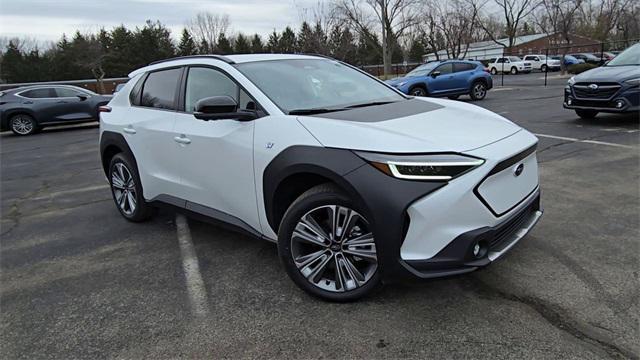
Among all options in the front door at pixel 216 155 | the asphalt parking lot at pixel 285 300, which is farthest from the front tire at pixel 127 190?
the front door at pixel 216 155

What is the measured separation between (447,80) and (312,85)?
14.1 meters

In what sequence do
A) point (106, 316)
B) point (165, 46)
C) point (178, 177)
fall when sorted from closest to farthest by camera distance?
1. point (106, 316)
2. point (178, 177)
3. point (165, 46)

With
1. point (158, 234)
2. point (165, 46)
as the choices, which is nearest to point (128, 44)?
point (165, 46)

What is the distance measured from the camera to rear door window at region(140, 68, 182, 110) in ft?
13.8

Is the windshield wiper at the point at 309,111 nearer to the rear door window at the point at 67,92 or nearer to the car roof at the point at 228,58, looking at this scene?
the car roof at the point at 228,58

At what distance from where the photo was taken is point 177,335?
2.84 m

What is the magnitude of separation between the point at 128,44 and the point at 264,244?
59.4 metres

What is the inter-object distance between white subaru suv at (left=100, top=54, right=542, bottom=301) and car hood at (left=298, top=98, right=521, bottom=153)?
0.01m

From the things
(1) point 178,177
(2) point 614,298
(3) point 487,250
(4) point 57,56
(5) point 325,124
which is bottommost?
(2) point 614,298

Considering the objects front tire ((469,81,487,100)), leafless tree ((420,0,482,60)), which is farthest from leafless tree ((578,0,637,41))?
Result: front tire ((469,81,487,100))

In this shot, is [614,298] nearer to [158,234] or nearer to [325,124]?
[325,124]

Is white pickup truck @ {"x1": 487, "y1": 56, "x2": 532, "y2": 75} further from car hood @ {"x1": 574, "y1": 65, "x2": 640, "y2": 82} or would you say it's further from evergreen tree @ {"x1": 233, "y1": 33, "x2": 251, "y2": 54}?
car hood @ {"x1": 574, "y1": 65, "x2": 640, "y2": 82}

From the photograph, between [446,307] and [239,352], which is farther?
[446,307]

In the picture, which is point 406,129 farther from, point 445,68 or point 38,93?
point 38,93
